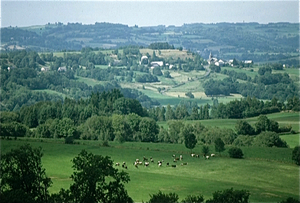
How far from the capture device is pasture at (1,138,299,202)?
144ft

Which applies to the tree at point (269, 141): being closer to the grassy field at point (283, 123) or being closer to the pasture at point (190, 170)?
the grassy field at point (283, 123)

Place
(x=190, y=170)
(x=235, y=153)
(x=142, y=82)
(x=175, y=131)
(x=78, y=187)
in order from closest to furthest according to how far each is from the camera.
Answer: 1. (x=78, y=187)
2. (x=190, y=170)
3. (x=235, y=153)
4. (x=175, y=131)
5. (x=142, y=82)

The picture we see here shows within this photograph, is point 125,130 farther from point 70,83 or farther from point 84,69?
point 84,69

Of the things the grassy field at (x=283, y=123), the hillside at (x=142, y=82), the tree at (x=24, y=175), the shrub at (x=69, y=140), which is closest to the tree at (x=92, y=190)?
the tree at (x=24, y=175)

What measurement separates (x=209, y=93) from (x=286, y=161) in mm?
102051

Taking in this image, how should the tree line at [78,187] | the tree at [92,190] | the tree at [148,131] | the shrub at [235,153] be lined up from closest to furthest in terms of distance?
1. the tree line at [78,187]
2. the tree at [92,190]
3. the shrub at [235,153]
4. the tree at [148,131]

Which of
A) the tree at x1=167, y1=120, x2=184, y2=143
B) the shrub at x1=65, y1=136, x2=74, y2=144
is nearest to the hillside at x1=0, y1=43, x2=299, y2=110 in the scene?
the tree at x1=167, y1=120, x2=184, y2=143

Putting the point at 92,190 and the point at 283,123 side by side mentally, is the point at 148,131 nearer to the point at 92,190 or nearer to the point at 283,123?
the point at 283,123

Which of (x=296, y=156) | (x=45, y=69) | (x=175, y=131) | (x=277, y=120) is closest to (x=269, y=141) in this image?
(x=175, y=131)

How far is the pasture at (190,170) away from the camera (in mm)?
43906

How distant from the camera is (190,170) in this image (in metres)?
53.1

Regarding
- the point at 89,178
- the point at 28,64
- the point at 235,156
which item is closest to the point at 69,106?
the point at 235,156

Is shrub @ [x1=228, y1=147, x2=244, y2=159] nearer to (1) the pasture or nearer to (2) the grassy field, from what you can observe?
(1) the pasture

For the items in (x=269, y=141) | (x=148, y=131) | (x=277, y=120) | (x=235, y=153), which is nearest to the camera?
(x=235, y=153)
